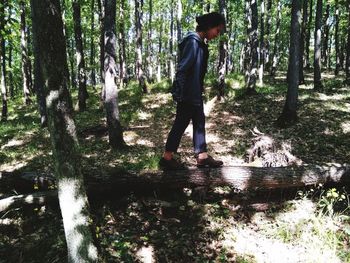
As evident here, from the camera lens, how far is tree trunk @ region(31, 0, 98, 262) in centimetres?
320

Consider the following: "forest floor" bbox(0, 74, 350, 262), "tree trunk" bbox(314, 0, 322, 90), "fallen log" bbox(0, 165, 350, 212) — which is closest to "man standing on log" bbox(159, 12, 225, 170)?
"fallen log" bbox(0, 165, 350, 212)

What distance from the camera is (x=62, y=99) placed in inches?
133

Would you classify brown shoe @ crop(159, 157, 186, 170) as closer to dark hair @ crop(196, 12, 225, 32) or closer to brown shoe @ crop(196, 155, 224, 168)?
brown shoe @ crop(196, 155, 224, 168)

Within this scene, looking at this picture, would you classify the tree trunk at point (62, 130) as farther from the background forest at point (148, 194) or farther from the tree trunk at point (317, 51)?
the tree trunk at point (317, 51)

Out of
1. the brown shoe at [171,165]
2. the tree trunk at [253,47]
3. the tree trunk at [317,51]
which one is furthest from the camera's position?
the tree trunk at [317,51]

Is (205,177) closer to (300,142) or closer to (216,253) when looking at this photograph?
(216,253)

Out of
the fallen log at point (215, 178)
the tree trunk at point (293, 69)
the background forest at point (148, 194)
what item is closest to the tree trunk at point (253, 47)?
the background forest at point (148, 194)

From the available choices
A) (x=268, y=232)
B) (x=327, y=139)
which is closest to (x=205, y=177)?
(x=268, y=232)

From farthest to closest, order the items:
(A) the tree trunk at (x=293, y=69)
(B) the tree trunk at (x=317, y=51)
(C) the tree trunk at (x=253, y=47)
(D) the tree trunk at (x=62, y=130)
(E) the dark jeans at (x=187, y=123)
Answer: (B) the tree trunk at (x=317, y=51) < (C) the tree trunk at (x=253, y=47) < (A) the tree trunk at (x=293, y=69) < (E) the dark jeans at (x=187, y=123) < (D) the tree trunk at (x=62, y=130)

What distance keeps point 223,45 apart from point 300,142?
26.9ft

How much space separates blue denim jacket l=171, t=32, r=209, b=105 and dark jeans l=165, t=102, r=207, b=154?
0.15 meters

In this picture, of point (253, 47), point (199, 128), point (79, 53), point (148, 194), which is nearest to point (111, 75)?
point (199, 128)

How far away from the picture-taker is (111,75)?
9312 millimetres

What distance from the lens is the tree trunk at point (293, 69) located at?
1044 centimetres
